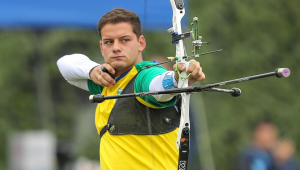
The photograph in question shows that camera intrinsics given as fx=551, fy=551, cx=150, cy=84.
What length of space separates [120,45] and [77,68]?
20.0 inches

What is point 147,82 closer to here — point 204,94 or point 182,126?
point 182,126

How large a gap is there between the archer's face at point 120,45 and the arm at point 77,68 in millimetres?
292

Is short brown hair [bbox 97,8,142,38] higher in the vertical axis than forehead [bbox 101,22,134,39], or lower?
higher

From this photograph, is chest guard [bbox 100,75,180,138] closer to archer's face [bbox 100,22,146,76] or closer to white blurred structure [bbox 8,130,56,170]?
archer's face [bbox 100,22,146,76]

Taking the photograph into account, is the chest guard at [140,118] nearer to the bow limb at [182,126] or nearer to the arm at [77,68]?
the bow limb at [182,126]

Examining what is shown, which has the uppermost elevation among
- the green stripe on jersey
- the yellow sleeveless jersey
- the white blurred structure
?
the green stripe on jersey

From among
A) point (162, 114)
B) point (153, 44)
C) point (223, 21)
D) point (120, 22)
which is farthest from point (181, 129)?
point (223, 21)

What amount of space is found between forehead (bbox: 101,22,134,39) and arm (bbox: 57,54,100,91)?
Answer: 328 millimetres

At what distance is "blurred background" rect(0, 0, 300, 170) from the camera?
1205cm

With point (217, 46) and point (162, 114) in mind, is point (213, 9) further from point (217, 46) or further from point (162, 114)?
point (162, 114)

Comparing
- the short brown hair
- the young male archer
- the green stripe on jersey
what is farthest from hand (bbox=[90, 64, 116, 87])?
the short brown hair

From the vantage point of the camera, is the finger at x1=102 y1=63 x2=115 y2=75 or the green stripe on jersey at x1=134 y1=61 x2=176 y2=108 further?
the finger at x1=102 y1=63 x2=115 y2=75

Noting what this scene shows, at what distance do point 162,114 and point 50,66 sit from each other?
11271mm

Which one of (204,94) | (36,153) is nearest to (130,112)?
(36,153)
